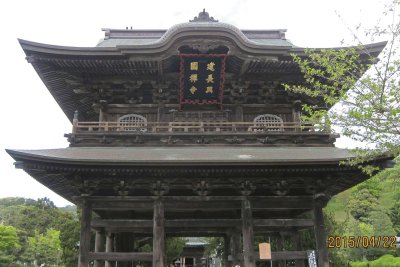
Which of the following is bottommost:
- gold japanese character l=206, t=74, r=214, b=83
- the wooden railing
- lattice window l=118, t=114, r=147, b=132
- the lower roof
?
the lower roof

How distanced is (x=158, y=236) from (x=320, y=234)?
16.1 feet

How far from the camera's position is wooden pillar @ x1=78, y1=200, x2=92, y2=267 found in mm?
9984

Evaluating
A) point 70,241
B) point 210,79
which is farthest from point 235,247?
point 70,241

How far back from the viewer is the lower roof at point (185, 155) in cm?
942

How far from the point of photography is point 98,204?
35.4 feet

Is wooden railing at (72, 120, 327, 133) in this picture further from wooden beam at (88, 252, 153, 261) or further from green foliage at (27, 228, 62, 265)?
green foliage at (27, 228, 62, 265)

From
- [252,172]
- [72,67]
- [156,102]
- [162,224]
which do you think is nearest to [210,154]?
[252,172]

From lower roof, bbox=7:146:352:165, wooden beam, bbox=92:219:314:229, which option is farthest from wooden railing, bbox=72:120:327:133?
wooden beam, bbox=92:219:314:229

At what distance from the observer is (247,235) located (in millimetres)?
10375

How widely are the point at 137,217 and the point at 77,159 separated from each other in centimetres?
502

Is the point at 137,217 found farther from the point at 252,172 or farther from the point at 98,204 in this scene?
the point at 252,172

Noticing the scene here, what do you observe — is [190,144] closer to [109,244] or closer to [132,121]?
[132,121]

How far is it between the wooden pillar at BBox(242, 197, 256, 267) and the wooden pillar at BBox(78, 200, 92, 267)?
4618mm

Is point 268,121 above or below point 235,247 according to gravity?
above
